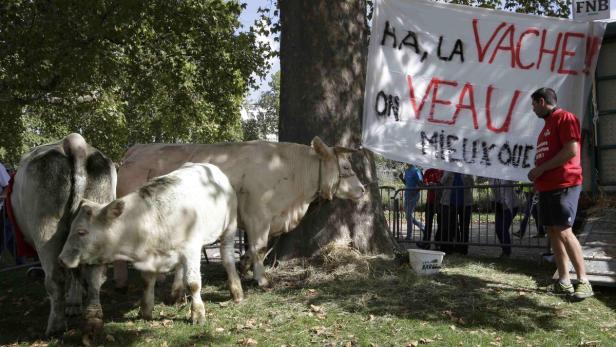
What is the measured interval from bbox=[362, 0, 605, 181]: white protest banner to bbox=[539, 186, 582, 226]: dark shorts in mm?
1062

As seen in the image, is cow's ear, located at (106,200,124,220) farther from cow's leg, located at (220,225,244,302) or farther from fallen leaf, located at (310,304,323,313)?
fallen leaf, located at (310,304,323,313)

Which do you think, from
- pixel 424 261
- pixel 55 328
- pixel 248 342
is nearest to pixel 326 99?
pixel 424 261

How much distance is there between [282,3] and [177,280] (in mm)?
4034

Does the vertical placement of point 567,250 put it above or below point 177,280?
above

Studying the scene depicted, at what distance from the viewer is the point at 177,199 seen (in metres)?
5.37

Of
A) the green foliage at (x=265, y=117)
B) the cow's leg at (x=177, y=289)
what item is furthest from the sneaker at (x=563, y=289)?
the green foliage at (x=265, y=117)

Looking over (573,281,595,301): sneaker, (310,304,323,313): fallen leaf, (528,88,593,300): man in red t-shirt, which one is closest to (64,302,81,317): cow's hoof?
(310,304,323,313): fallen leaf

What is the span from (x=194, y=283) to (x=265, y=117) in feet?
197

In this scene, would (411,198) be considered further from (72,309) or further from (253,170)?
(72,309)

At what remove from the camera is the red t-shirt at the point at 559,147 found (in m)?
5.78

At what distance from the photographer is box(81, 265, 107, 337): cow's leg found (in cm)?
494

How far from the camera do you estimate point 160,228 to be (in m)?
5.17

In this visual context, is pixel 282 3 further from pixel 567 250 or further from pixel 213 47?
pixel 213 47

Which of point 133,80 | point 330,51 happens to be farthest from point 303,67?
point 133,80
